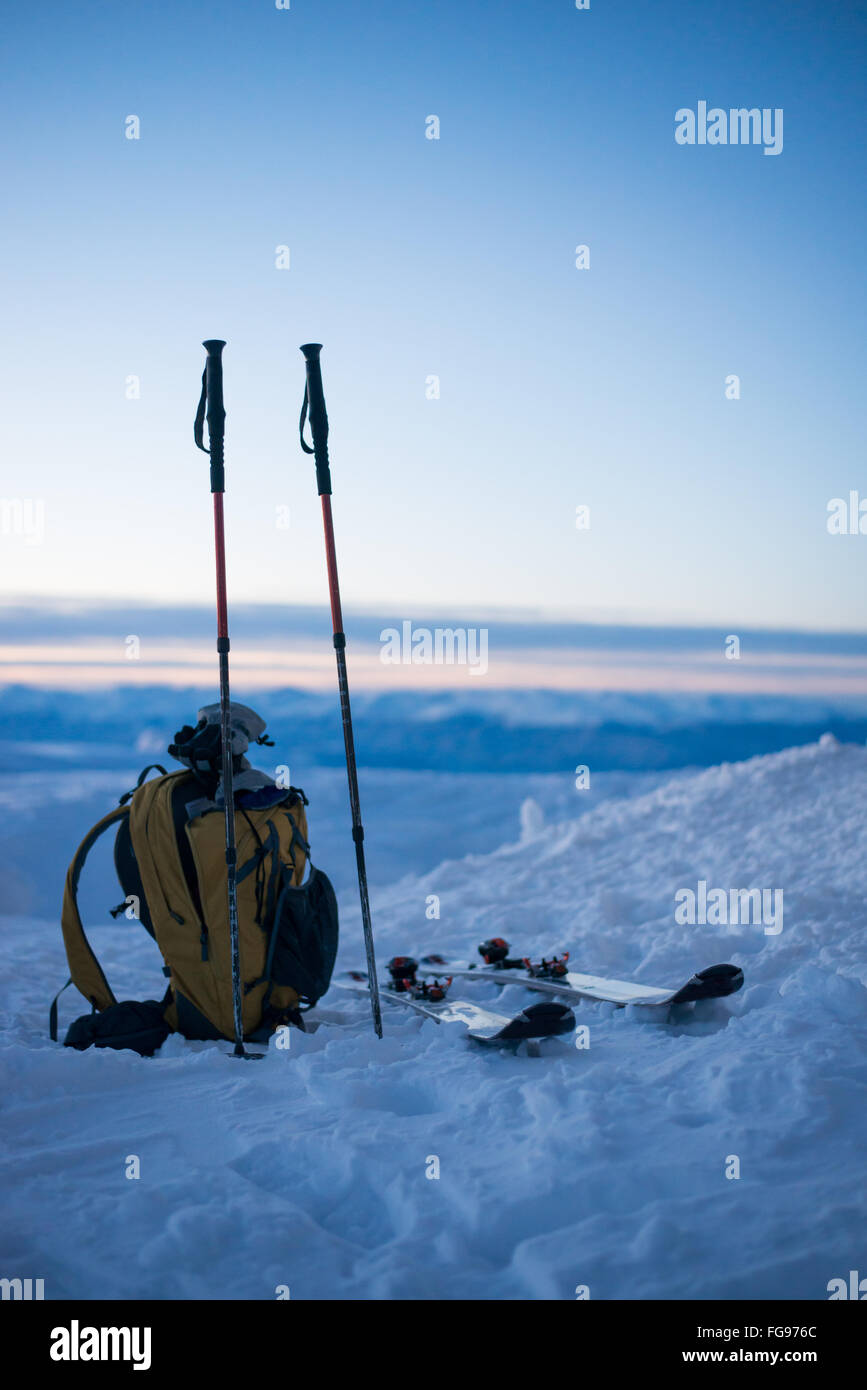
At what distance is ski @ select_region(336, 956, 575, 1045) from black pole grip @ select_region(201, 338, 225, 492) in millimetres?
2885

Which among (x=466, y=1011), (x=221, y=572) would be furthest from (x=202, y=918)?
(x=221, y=572)

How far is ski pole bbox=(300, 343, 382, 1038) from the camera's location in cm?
464

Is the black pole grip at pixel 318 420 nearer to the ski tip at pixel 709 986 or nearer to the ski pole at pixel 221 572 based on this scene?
the ski pole at pixel 221 572

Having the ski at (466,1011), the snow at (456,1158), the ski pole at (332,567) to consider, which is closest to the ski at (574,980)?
the snow at (456,1158)

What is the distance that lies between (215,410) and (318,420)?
0.55 m

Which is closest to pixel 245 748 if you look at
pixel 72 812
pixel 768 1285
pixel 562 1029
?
pixel 562 1029

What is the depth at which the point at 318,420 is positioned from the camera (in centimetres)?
493

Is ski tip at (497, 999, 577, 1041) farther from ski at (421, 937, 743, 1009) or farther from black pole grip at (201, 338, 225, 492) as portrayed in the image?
black pole grip at (201, 338, 225, 492)

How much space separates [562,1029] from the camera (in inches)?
161

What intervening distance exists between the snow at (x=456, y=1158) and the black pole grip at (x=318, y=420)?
2.77m

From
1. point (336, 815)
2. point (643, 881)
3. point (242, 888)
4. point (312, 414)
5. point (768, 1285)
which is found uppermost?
point (312, 414)

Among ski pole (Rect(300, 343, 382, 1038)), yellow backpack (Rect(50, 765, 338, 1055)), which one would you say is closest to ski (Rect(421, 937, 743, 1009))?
ski pole (Rect(300, 343, 382, 1038))
